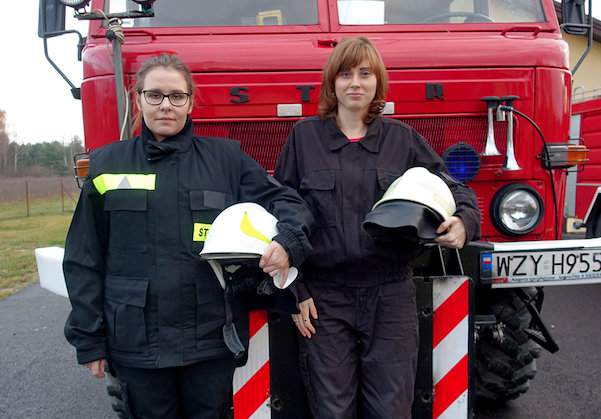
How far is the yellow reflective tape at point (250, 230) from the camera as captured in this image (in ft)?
6.11

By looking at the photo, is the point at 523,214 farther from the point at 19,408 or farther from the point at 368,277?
the point at 19,408

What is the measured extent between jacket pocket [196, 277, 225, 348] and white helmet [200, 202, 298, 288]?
0.08 metres

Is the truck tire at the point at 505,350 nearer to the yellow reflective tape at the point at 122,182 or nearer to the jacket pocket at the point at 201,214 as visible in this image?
the jacket pocket at the point at 201,214

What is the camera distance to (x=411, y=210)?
1.83 m

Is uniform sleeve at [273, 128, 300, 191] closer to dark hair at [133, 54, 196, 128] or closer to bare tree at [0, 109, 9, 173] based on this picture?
dark hair at [133, 54, 196, 128]

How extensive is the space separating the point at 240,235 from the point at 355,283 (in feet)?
1.62

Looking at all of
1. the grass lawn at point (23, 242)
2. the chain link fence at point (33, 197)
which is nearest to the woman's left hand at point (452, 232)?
the grass lawn at point (23, 242)

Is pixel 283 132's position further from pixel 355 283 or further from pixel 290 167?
pixel 355 283

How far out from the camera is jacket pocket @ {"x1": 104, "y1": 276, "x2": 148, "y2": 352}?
1921 millimetres

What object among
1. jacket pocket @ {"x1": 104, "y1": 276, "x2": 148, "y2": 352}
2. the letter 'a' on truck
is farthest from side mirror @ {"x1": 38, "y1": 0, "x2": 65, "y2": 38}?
jacket pocket @ {"x1": 104, "y1": 276, "x2": 148, "y2": 352}

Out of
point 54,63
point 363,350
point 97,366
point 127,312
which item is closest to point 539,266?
point 363,350

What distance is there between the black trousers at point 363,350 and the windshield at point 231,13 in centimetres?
163

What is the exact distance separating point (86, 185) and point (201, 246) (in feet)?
1.55

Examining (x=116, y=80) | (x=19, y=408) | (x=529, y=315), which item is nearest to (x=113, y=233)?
(x=116, y=80)
